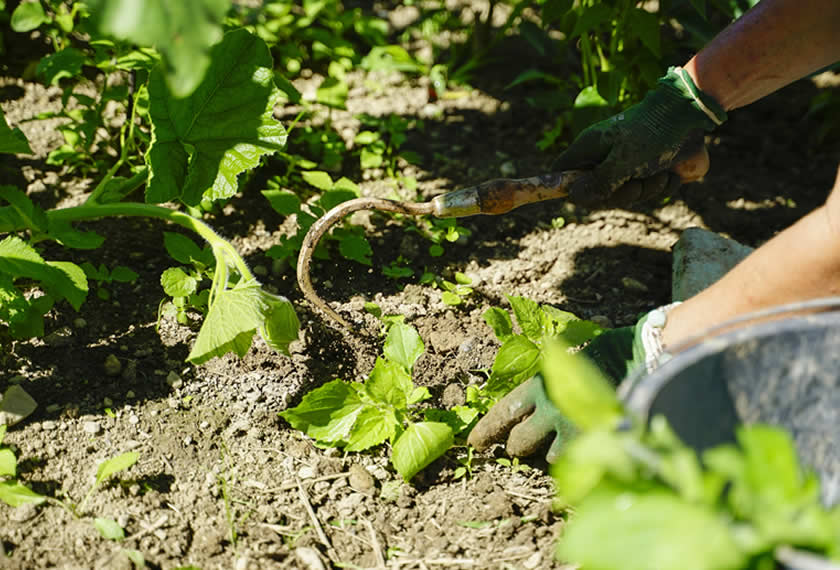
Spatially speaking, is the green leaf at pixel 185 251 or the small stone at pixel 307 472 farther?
the green leaf at pixel 185 251

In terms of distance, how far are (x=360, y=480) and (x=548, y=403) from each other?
0.44 metres

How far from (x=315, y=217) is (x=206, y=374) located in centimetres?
56

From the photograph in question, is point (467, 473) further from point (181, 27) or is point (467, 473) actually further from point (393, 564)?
point (181, 27)

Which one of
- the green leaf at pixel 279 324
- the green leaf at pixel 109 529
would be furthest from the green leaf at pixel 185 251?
the green leaf at pixel 109 529

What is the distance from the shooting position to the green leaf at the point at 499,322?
1.83m

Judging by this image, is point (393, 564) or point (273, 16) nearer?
point (393, 564)

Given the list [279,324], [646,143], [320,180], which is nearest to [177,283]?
[279,324]

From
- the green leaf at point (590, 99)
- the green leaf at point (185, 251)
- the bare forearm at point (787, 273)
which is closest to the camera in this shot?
the bare forearm at point (787, 273)

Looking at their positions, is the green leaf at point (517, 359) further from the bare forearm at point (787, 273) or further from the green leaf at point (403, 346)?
the bare forearm at point (787, 273)

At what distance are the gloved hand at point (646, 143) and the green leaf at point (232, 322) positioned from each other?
2.76 feet

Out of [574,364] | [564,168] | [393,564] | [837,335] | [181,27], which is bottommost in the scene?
[393,564]

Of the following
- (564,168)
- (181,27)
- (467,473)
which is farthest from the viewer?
(564,168)

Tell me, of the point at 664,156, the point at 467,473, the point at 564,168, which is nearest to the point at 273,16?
the point at 564,168

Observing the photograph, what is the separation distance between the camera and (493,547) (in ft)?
5.15
